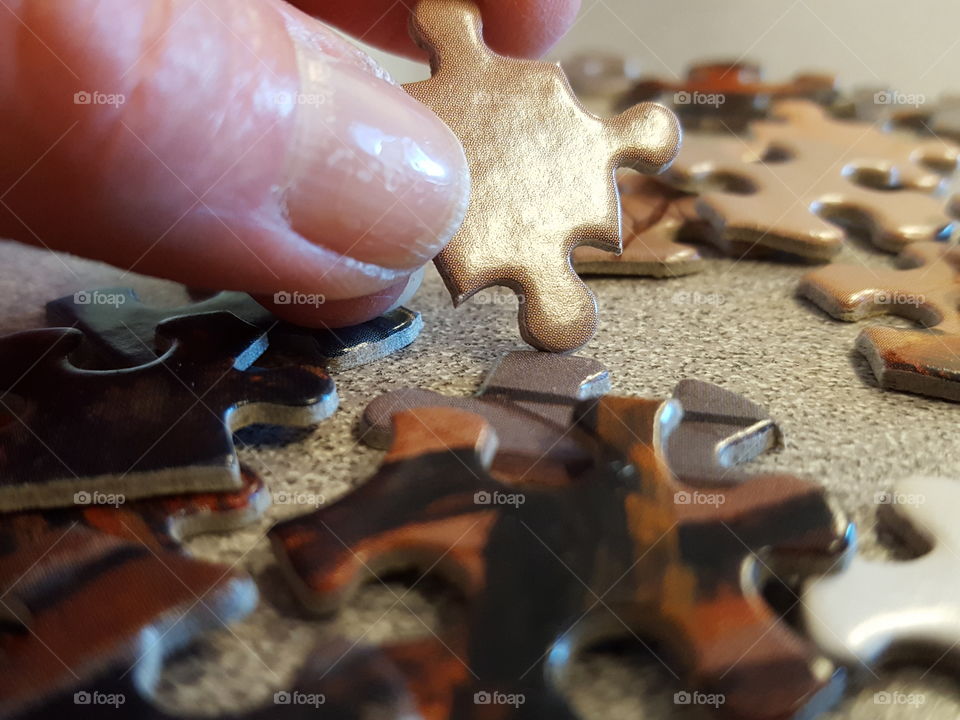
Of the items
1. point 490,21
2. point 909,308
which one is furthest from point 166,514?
point 909,308

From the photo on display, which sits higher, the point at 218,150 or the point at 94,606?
the point at 218,150

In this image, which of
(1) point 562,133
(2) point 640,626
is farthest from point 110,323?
(2) point 640,626

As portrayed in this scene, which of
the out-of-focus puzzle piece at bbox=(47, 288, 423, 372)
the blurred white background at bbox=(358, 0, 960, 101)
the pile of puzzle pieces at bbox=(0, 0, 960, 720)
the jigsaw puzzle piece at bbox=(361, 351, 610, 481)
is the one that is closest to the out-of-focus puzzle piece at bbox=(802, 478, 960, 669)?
the pile of puzzle pieces at bbox=(0, 0, 960, 720)

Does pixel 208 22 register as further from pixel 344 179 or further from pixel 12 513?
pixel 12 513

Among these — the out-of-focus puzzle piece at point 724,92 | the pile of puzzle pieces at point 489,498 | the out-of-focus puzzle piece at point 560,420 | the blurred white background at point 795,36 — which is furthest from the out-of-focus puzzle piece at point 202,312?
the blurred white background at point 795,36

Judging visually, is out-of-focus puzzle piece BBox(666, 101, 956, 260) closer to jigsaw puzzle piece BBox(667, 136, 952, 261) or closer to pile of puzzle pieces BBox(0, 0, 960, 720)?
jigsaw puzzle piece BBox(667, 136, 952, 261)

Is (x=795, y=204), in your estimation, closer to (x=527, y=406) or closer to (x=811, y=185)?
(x=811, y=185)

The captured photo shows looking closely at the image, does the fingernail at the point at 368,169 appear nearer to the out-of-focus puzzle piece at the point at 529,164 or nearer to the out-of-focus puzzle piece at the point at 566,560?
the out-of-focus puzzle piece at the point at 529,164
